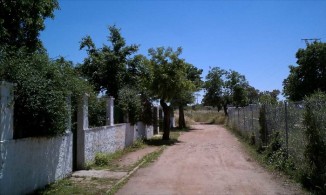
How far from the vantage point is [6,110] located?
8.44m

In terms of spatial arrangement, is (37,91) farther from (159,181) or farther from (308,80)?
(308,80)

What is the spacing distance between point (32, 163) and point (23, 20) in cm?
621

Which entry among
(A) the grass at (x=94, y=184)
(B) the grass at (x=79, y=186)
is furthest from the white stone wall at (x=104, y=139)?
(B) the grass at (x=79, y=186)

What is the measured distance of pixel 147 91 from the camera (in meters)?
26.3

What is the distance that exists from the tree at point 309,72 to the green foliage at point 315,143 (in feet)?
105

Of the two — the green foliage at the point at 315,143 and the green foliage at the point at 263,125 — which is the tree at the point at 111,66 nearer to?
the green foliage at the point at 263,125

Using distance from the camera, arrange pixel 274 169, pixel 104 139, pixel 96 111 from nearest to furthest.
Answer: pixel 274 169 → pixel 104 139 → pixel 96 111

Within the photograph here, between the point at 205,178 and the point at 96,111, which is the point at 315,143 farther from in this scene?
the point at 96,111

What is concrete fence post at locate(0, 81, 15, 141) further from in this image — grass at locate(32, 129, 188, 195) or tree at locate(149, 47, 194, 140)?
tree at locate(149, 47, 194, 140)

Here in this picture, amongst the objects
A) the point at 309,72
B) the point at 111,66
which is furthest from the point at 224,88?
the point at 111,66

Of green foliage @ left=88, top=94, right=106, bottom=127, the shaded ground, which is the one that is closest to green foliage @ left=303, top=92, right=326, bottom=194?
the shaded ground

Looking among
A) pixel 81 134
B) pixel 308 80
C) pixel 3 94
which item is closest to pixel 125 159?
pixel 81 134

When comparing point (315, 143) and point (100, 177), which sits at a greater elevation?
point (315, 143)

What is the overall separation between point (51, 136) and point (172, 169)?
5096mm
